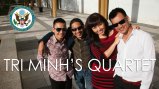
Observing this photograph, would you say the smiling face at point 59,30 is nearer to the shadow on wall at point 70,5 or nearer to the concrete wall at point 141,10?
the concrete wall at point 141,10

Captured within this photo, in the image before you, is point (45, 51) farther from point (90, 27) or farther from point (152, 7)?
point (152, 7)

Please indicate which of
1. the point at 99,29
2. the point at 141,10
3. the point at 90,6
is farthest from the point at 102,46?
the point at 90,6

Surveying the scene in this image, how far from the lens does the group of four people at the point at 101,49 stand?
7.63ft

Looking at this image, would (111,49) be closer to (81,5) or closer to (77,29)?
(77,29)

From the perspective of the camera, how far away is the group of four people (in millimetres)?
2324

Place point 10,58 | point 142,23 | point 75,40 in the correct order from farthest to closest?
point 142,23 → point 10,58 → point 75,40

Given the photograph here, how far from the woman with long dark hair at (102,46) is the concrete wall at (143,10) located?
1280 centimetres

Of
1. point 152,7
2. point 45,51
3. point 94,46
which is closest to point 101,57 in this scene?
point 94,46

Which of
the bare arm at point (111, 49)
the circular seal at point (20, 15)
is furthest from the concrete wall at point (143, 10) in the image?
the bare arm at point (111, 49)

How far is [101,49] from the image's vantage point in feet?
8.45

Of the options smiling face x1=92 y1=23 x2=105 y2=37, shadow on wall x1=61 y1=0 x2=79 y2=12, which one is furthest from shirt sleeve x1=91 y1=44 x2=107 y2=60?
shadow on wall x1=61 y1=0 x2=79 y2=12

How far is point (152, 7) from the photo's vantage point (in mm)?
14906

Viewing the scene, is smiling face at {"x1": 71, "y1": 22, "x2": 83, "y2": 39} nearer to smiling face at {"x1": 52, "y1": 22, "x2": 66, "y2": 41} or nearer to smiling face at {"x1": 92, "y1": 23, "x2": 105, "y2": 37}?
smiling face at {"x1": 52, "y1": 22, "x2": 66, "y2": 41}

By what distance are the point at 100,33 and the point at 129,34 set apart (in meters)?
0.32
